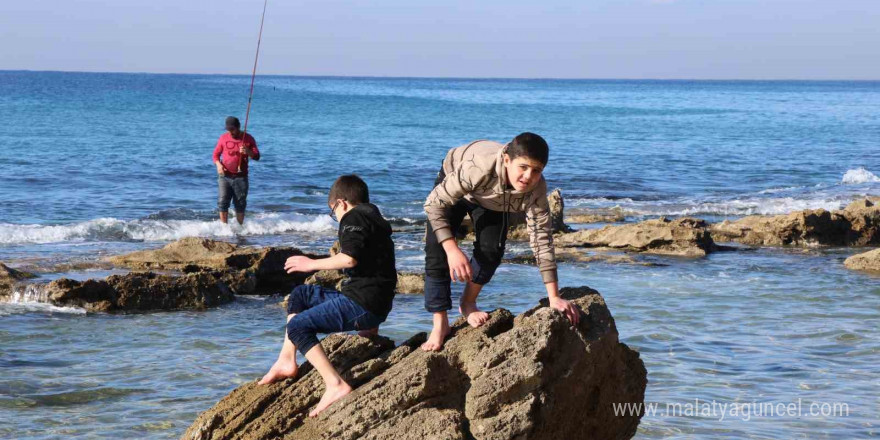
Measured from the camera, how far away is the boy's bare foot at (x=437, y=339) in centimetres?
477

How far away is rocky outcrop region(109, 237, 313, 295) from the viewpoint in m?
10.7

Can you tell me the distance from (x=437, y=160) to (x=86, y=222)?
1617 cm

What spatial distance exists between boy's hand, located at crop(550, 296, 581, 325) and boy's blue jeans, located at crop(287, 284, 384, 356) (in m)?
0.91

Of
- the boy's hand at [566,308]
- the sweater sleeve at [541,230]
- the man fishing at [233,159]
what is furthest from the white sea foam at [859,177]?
the boy's hand at [566,308]

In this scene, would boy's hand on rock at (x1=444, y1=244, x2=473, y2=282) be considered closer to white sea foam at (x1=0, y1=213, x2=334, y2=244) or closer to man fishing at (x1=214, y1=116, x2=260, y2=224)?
man fishing at (x1=214, y1=116, x2=260, y2=224)

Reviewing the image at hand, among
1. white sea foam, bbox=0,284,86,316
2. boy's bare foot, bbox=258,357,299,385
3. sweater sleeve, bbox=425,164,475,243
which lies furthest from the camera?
white sea foam, bbox=0,284,86,316

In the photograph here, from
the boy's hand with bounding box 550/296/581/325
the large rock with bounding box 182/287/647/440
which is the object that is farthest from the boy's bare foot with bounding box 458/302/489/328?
the boy's hand with bounding box 550/296/581/325

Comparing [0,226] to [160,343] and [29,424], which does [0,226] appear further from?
[29,424]

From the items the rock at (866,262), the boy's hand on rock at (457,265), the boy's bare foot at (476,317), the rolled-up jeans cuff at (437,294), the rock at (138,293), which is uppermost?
the boy's hand on rock at (457,265)

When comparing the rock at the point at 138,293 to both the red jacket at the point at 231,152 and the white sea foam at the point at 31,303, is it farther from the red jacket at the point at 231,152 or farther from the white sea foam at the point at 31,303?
the red jacket at the point at 231,152

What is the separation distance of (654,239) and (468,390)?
9622 millimetres

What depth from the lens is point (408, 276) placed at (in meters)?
11.0

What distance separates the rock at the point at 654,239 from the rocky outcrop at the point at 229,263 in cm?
472

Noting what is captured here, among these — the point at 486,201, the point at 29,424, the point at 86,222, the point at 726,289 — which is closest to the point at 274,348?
the point at 29,424
